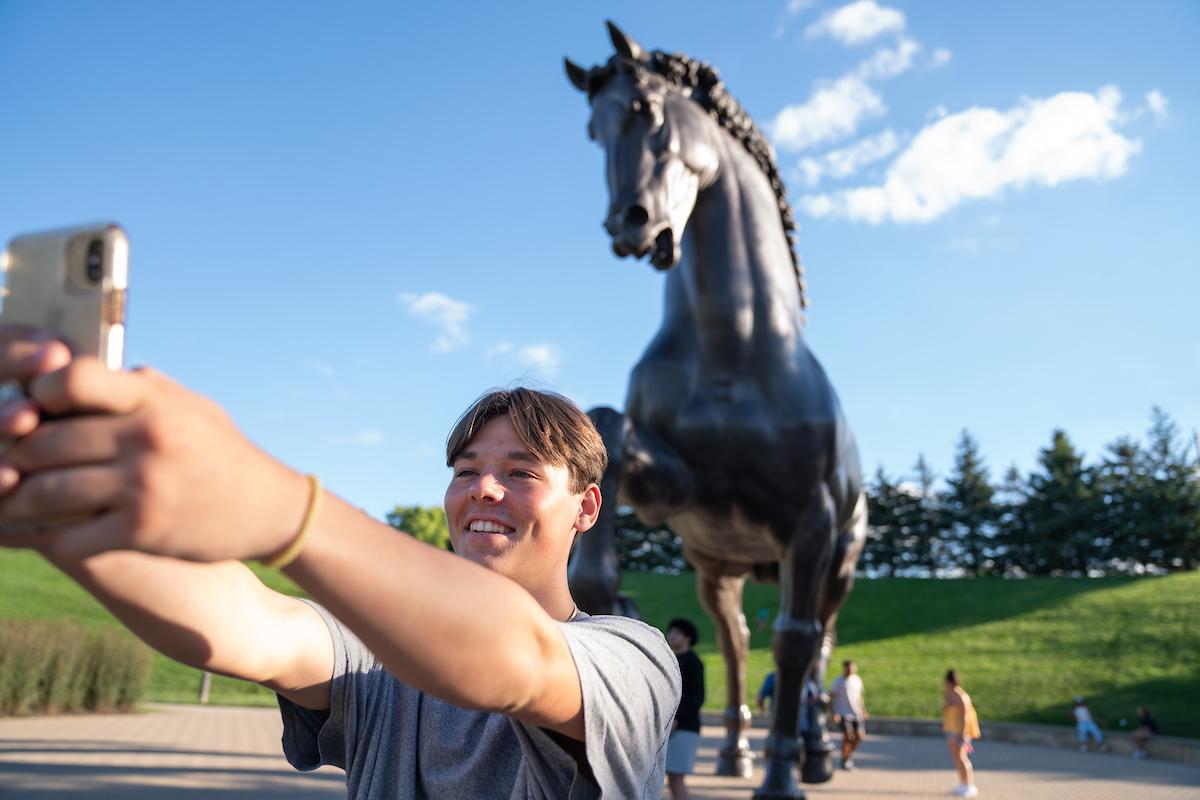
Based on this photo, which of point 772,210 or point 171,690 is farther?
point 171,690

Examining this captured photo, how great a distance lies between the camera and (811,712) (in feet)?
26.6

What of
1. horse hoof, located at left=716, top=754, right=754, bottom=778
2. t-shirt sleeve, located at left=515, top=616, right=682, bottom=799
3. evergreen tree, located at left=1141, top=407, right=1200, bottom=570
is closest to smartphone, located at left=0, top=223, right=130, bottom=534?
t-shirt sleeve, located at left=515, top=616, right=682, bottom=799

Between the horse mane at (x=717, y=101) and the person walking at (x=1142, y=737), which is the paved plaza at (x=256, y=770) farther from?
the horse mane at (x=717, y=101)

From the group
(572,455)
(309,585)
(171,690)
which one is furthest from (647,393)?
(171,690)

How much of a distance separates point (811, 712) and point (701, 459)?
3949mm

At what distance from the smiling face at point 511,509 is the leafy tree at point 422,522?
68.2 m

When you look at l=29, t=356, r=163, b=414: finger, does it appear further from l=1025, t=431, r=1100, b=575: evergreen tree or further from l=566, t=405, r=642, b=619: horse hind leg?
l=1025, t=431, r=1100, b=575: evergreen tree

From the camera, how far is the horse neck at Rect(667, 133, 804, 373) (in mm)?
5414

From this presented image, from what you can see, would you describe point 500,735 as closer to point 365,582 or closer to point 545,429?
point 545,429

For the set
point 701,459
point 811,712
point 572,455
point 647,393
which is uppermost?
point 647,393

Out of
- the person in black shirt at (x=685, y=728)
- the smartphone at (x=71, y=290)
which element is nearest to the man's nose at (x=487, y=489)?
the smartphone at (x=71, y=290)

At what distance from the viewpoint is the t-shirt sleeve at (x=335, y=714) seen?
1652mm

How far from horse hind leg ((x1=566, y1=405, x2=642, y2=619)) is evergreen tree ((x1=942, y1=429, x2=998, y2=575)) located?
5490 centimetres

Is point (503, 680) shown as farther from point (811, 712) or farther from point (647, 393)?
point (811, 712)
